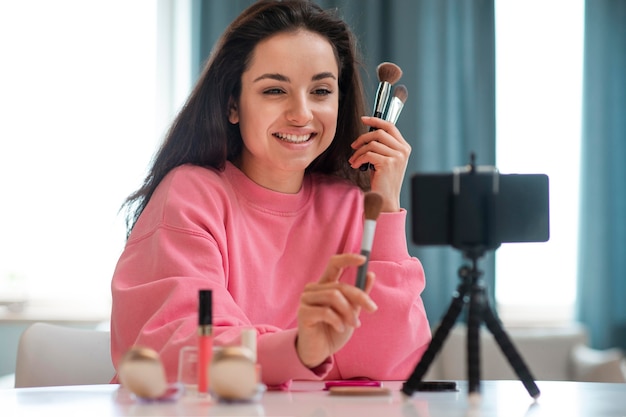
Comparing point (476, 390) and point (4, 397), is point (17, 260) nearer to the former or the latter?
point (4, 397)

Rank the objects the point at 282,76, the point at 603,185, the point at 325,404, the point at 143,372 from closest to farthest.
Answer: the point at 143,372
the point at 325,404
the point at 282,76
the point at 603,185

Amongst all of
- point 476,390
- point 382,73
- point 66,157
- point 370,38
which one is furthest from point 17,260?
point 476,390

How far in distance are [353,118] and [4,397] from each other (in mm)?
942

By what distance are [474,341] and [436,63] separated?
101 inches

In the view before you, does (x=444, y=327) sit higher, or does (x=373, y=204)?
(x=373, y=204)

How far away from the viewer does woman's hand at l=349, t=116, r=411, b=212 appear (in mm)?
1593

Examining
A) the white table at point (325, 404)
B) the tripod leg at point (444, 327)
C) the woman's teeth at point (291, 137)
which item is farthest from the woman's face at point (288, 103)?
the tripod leg at point (444, 327)

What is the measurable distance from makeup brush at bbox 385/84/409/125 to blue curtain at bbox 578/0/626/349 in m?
1.94

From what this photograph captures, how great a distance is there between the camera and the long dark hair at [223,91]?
1641mm

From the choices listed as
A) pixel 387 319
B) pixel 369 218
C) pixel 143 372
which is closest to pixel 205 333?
pixel 143 372

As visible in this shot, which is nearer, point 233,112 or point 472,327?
point 472,327

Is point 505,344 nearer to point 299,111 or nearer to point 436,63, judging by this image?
point 299,111

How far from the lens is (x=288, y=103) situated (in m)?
1.60

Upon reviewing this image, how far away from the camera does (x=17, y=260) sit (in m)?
3.19
